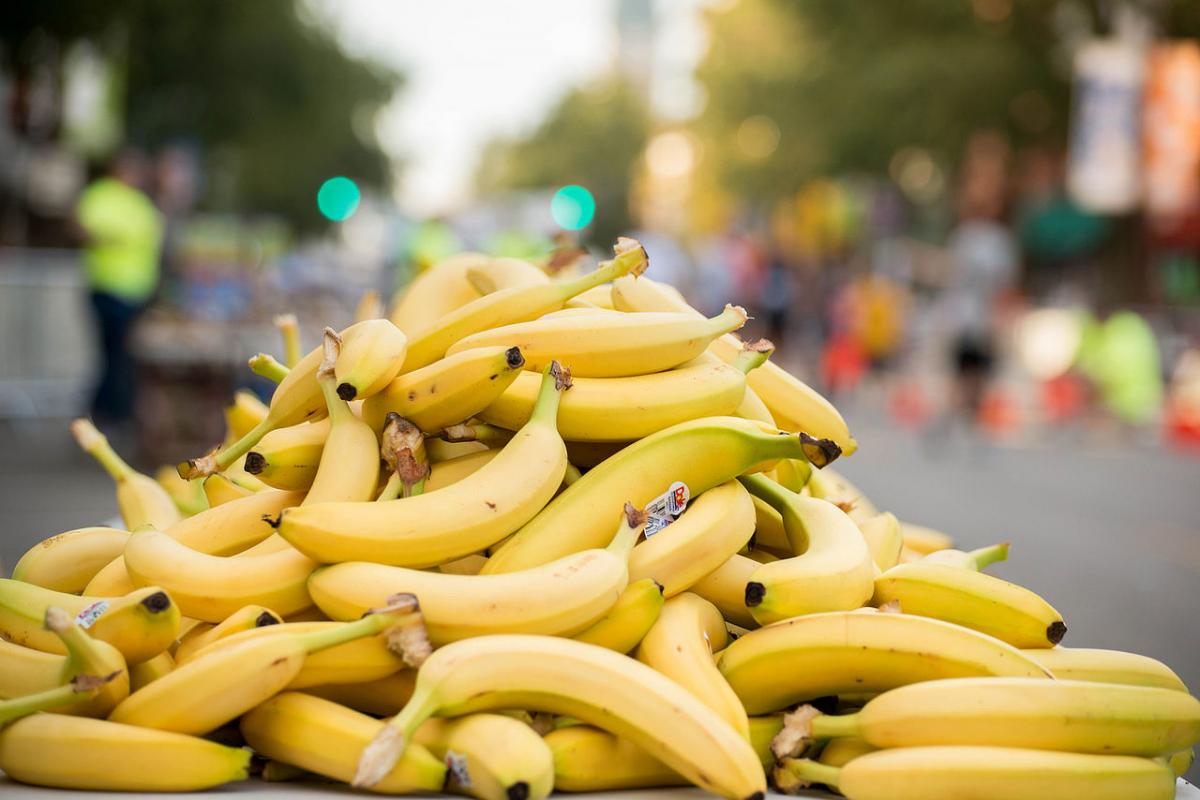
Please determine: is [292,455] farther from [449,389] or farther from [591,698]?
[591,698]

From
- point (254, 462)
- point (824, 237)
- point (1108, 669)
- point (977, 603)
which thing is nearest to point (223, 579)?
point (254, 462)

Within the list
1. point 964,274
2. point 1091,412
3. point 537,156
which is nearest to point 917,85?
point 1091,412

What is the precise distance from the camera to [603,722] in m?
2.23

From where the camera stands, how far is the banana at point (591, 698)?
83.7 inches

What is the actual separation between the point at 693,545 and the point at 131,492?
5.28 ft

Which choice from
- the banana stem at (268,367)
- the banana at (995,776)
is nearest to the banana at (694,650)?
the banana at (995,776)

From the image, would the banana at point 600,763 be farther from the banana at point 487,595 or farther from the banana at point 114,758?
the banana at point 114,758

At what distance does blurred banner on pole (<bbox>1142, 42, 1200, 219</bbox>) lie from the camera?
21.1m

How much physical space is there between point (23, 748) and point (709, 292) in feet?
71.1

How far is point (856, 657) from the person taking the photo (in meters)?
2.40

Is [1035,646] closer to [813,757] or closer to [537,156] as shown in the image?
[813,757]

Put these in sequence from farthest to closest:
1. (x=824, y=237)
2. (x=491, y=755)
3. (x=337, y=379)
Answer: (x=824, y=237) < (x=337, y=379) < (x=491, y=755)

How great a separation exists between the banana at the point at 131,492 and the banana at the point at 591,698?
135 cm

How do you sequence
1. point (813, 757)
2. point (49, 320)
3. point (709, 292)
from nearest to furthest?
point (813, 757), point (49, 320), point (709, 292)
